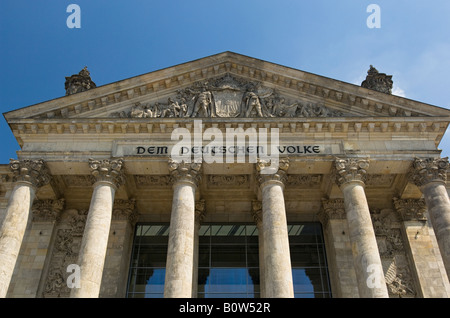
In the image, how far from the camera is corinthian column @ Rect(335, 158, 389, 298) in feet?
51.9

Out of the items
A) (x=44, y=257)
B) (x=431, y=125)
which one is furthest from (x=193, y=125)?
(x=431, y=125)

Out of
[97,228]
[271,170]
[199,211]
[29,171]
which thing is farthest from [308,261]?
[29,171]

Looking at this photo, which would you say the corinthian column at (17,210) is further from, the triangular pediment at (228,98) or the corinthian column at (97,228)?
the triangular pediment at (228,98)

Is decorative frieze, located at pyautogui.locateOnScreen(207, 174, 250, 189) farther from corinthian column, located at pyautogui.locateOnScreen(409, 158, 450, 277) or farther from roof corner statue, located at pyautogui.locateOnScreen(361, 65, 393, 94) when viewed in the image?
roof corner statue, located at pyautogui.locateOnScreen(361, 65, 393, 94)

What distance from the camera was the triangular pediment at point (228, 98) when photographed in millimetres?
20766

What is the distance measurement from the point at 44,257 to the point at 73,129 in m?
6.29

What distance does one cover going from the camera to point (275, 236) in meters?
16.9

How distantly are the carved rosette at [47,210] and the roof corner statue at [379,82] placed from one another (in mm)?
17295

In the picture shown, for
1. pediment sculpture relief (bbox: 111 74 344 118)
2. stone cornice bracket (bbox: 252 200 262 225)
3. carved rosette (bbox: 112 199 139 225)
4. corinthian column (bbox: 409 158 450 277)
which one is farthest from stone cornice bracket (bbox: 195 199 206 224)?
corinthian column (bbox: 409 158 450 277)

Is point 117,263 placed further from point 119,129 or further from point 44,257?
point 119,129

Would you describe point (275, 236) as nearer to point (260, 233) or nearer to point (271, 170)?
point (271, 170)

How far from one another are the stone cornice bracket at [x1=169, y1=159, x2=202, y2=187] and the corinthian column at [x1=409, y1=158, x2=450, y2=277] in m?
9.88

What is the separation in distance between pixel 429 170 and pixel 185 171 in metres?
10.8
